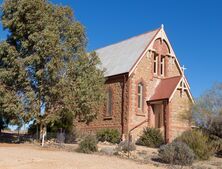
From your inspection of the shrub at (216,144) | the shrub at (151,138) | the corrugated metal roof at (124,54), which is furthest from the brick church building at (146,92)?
the shrub at (216,144)

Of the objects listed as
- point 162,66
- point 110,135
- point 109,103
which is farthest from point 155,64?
point 110,135

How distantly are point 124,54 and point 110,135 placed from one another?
8.65 m

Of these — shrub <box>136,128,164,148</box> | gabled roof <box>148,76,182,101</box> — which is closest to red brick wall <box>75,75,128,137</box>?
shrub <box>136,128,164,148</box>

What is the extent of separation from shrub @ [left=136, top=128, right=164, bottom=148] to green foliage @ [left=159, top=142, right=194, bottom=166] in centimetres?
1140

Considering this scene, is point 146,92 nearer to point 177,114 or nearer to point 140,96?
point 140,96

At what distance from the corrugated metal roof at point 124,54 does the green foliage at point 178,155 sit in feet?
47.6

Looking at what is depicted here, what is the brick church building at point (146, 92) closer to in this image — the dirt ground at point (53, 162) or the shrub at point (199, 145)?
the shrub at point (199, 145)

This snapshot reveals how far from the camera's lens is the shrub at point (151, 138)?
32.0 meters

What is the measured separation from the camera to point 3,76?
84.1 ft

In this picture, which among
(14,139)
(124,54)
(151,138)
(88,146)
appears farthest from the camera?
(124,54)

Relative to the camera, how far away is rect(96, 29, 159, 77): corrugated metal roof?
3555cm

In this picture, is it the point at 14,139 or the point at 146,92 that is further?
the point at 146,92

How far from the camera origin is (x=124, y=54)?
125 ft

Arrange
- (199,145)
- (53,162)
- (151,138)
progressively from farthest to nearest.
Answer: (151,138) < (199,145) < (53,162)
